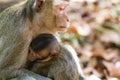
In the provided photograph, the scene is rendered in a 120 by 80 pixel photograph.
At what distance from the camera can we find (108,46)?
41.8 ft

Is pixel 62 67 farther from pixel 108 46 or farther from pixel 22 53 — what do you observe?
pixel 108 46

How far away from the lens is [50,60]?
8.44 m

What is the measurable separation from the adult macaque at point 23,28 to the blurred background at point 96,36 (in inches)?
83.3

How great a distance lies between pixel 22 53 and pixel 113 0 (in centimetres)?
710

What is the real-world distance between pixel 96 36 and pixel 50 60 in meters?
4.62

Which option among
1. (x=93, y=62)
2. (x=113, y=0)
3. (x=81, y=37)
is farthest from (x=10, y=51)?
(x=113, y=0)

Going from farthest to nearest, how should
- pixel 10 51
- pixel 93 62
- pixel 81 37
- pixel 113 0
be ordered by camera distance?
pixel 113 0
pixel 81 37
pixel 93 62
pixel 10 51

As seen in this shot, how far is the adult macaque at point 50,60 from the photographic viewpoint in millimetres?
8336

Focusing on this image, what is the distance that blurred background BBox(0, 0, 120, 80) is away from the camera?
1131cm

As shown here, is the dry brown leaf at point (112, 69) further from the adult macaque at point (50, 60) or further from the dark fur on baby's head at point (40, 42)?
the dark fur on baby's head at point (40, 42)

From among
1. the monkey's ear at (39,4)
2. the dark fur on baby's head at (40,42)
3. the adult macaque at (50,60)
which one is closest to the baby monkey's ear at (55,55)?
the adult macaque at (50,60)

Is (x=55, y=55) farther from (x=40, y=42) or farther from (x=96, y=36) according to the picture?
(x=96, y=36)

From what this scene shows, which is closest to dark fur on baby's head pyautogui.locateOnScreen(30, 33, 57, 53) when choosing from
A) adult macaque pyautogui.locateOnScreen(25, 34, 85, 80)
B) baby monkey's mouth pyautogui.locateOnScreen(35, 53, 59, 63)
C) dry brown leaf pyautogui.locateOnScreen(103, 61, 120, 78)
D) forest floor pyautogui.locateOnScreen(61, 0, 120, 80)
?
adult macaque pyautogui.locateOnScreen(25, 34, 85, 80)

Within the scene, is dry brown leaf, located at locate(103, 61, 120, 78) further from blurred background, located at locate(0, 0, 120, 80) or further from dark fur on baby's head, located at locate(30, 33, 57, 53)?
dark fur on baby's head, located at locate(30, 33, 57, 53)
